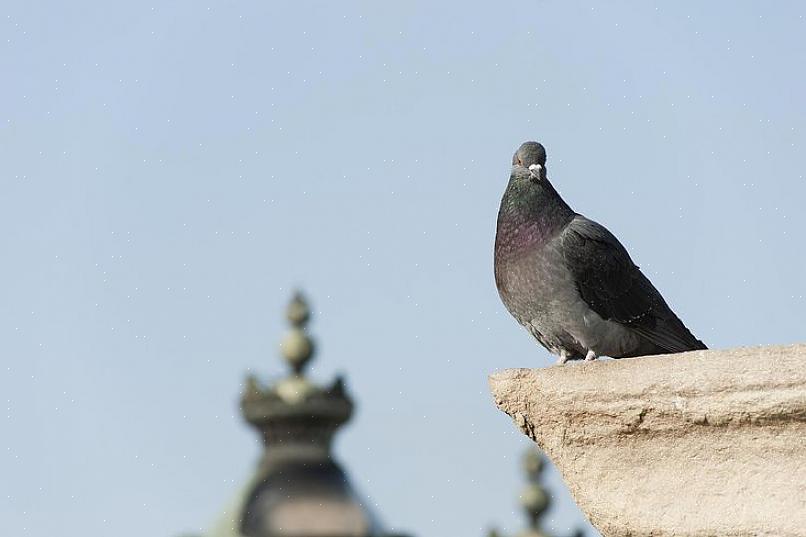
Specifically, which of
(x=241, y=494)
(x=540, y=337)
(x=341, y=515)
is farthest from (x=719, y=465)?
(x=241, y=494)

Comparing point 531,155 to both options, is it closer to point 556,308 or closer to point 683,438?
point 556,308

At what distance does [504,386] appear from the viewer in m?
3.90

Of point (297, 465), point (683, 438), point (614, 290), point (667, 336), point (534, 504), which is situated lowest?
point (534, 504)

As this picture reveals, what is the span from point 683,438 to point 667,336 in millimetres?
1530

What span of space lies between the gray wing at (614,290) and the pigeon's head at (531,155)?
0.22 m

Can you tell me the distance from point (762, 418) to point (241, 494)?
1452cm

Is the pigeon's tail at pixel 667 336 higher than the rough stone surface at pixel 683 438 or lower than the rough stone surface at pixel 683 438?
higher

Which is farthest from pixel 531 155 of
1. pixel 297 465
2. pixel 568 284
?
pixel 297 465

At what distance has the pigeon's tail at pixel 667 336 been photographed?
5125 mm

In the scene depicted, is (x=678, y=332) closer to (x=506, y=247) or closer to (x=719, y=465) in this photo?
(x=506, y=247)

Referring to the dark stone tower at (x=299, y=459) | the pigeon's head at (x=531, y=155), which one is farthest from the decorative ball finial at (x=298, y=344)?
the pigeon's head at (x=531, y=155)

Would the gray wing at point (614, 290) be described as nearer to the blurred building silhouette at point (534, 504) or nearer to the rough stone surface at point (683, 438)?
the rough stone surface at point (683, 438)

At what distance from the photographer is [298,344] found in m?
17.4

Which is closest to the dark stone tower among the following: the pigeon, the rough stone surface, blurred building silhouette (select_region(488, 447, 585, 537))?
blurred building silhouette (select_region(488, 447, 585, 537))
